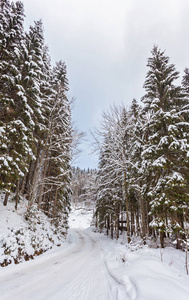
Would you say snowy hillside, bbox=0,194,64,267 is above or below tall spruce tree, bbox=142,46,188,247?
below

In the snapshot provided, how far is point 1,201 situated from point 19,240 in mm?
3715

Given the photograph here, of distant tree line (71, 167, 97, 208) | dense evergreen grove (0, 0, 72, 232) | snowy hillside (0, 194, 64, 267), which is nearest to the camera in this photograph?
snowy hillside (0, 194, 64, 267)

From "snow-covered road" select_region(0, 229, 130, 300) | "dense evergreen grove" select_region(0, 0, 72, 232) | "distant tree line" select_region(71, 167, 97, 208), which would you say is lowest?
"snow-covered road" select_region(0, 229, 130, 300)

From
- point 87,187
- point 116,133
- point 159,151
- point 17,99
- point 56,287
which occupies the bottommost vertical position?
point 56,287

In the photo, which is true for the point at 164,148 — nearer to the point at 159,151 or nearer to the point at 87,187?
the point at 159,151

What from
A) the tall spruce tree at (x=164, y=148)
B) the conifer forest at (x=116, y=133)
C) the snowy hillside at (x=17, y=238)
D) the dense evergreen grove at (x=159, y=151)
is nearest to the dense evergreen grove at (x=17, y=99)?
the conifer forest at (x=116, y=133)

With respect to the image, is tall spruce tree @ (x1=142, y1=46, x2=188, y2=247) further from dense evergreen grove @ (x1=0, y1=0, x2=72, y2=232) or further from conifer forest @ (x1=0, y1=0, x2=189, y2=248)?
dense evergreen grove @ (x1=0, y1=0, x2=72, y2=232)

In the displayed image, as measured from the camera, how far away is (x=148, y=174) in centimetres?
1028

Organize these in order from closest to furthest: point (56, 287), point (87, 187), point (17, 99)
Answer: point (56, 287) < point (17, 99) < point (87, 187)

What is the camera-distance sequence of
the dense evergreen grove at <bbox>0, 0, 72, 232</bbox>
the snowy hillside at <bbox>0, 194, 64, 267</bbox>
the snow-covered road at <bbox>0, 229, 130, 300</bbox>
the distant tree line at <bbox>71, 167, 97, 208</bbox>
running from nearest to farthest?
the snow-covered road at <bbox>0, 229, 130, 300</bbox>, the snowy hillside at <bbox>0, 194, 64, 267</bbox>, the dense evergreen grove at <bbox>0, 0, 72, 232</bbox>, the distant tree line at <bbox>71, 167, 97, 208</bbox>

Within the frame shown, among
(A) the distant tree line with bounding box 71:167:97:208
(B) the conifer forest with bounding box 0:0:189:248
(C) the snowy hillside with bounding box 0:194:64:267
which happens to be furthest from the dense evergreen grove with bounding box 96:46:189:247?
(C) the snowy hillside with bounding box 0:194:64:267

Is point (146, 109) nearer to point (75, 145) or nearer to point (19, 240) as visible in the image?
point (75, 145)

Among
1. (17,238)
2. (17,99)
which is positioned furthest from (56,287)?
(17,99)

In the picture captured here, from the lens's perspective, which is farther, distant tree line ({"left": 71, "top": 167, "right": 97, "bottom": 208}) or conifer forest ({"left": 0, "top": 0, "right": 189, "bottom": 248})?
distant tree line ({"left": 71, "top": 167, "right": 97, "bottom": 208})
